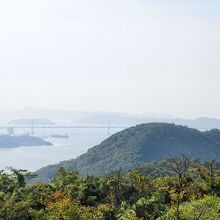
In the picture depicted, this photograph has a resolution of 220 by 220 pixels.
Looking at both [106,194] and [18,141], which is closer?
[106,194]

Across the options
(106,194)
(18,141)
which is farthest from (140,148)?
(18,141)

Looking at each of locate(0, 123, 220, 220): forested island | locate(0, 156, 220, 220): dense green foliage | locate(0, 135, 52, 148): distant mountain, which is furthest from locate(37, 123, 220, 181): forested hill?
locate(0, 135, 52, 148): distant mountain

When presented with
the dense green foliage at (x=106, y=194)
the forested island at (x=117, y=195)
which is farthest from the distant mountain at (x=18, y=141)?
the dense green foliage at (x=106, y=194)

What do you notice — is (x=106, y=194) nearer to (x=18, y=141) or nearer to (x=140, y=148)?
(x=140, y=148)

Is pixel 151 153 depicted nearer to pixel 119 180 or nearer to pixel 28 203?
pixel 119 180

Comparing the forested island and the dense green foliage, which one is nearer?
the forested island

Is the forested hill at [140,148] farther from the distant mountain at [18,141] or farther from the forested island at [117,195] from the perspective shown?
the distant mountain at [18,141]

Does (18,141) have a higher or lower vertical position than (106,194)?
lower

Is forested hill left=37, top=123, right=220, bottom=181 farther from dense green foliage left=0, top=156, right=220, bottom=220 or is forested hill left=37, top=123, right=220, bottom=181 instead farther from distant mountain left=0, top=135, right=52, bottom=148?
distant mountain left=0, top=135, right=52, bottom=148

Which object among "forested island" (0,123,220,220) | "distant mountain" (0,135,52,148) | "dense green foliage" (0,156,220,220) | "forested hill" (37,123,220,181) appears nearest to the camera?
"forested island" (0,123,220,220)
